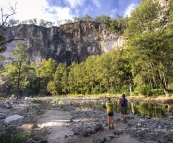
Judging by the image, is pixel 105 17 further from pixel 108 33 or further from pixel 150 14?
pixel 150 14

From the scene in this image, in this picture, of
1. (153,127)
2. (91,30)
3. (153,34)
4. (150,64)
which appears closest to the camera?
(153,127)

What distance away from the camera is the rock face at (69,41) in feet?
301

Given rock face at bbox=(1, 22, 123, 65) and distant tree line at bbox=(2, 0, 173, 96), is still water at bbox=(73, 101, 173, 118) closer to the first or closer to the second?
distant tree line at bbox=(2, 0, 173, 96)

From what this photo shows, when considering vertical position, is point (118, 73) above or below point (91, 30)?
below

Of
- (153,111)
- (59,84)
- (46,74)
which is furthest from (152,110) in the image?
(46,74)

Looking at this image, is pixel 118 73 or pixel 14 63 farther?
pixel 118 73

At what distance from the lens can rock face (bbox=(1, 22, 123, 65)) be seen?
91.7 metres

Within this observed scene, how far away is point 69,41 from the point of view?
99500 millimetres

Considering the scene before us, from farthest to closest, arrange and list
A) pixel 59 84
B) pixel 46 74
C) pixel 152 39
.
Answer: pixel 46 74
pixel 59 84
pixel 152 39

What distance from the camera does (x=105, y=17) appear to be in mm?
101438

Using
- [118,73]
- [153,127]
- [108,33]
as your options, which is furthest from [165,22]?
[108,33]

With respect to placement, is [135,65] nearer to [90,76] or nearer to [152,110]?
[152,110]

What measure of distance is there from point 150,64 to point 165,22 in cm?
757

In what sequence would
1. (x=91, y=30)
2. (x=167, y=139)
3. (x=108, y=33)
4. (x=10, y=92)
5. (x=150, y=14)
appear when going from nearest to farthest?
(x=167, y=139) → (x=150, y=14) → (x=10, y=92) → (x=108, y=33) → (x=91, y=30)
